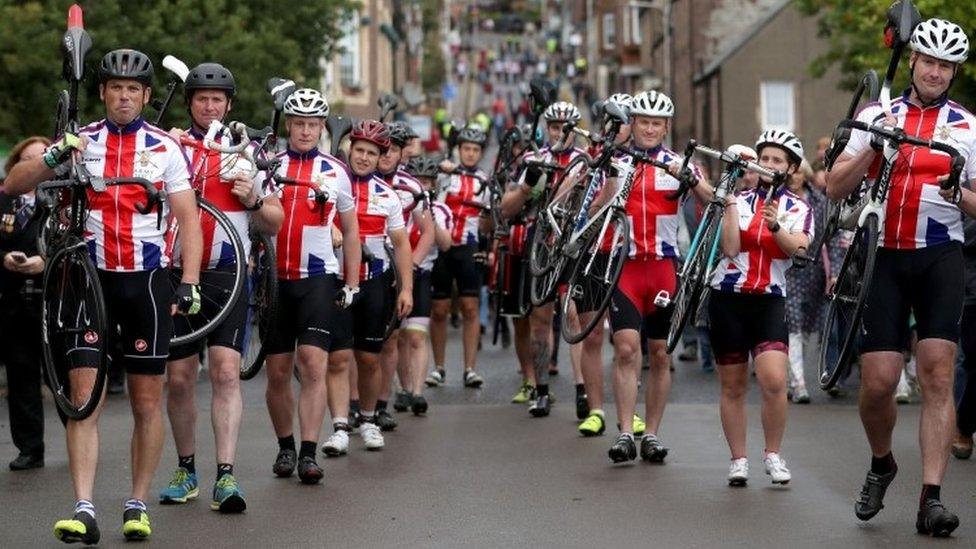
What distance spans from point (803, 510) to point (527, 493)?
5.13ft

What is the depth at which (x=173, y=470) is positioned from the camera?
1195 cm

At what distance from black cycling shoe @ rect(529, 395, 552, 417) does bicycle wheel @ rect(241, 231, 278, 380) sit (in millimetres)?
3863

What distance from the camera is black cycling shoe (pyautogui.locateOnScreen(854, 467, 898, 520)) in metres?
9.46

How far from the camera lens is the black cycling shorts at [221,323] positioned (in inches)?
408

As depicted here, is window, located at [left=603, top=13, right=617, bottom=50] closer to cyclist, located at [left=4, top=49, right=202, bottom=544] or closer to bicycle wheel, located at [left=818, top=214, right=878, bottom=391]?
bicycle wheel, located at [left=818, top=214, right=878, bottom=391]

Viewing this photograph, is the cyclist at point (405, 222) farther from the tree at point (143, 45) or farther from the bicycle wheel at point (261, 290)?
the tree at point (143, 45)

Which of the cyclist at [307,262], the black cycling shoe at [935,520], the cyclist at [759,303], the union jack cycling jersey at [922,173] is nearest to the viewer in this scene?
the black cycling shoe at [935,520]

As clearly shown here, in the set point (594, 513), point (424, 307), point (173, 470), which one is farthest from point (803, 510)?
point (424, 307)

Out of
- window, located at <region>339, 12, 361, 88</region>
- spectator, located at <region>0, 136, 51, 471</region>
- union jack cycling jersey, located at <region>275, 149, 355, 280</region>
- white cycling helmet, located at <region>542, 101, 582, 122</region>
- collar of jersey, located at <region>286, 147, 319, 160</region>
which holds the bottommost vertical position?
spectator, located at <region>0, 136, 51, 471</region>

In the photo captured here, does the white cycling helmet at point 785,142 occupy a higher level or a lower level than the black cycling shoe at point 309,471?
higher

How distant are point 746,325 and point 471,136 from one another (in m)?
6.78

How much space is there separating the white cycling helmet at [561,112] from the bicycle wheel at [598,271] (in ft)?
6.61

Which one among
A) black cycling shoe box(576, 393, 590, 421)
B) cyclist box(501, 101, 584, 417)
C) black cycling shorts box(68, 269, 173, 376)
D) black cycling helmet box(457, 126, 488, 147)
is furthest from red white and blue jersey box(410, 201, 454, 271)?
black cycling shorts box(68, 269, 173, 376)

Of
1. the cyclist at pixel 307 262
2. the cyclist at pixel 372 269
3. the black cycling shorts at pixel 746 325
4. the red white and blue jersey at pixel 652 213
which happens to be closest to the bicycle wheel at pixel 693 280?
the black cycling shorts at pixel 746 325
